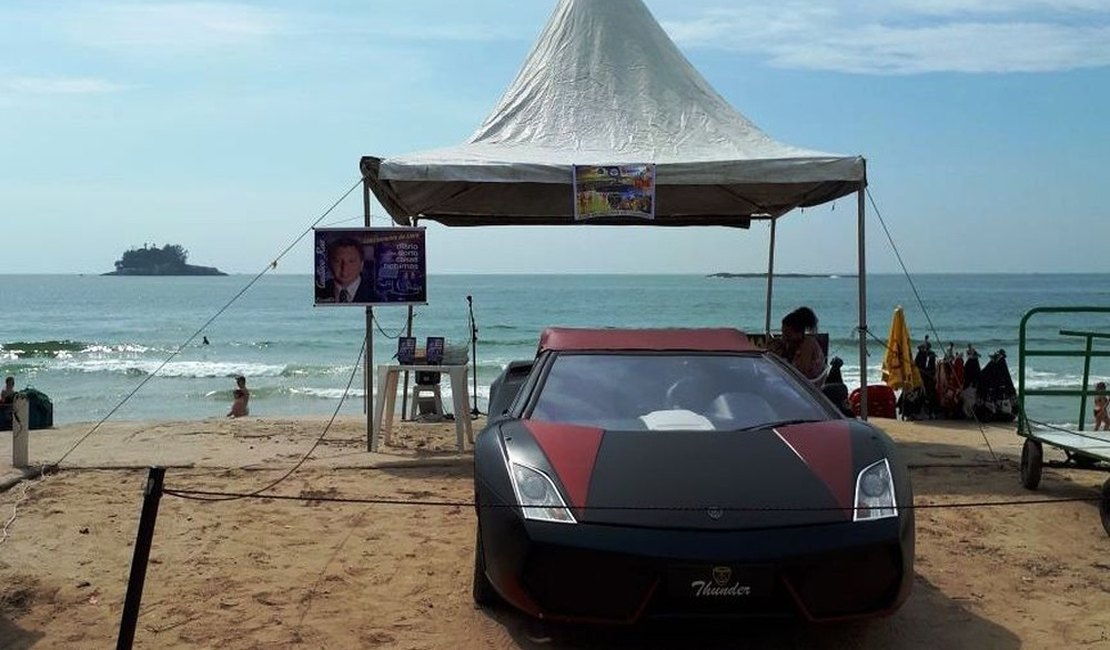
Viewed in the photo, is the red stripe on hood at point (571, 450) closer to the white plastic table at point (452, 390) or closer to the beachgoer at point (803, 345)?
the white plastic table at point (452, 390)

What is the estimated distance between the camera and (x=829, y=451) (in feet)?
14.1

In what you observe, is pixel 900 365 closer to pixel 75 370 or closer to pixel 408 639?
pixel 408 639

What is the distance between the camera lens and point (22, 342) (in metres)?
41.7

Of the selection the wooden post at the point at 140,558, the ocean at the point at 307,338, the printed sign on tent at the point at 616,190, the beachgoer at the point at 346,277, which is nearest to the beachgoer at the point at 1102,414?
the ocean at the point at 307,338

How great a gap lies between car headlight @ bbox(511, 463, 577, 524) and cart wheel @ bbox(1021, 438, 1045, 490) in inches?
191

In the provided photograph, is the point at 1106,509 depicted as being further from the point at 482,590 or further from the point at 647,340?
the point at 482,590

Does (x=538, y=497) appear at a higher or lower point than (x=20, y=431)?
higher

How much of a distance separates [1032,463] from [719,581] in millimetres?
4765

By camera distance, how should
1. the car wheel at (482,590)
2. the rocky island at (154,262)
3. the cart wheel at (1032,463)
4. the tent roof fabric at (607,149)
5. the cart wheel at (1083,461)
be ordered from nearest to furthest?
the car wheel at (482,590)
the cart wheel at (1083,461)
the cart wheel at (1032,463)
the tent roof fabric at (607,149)
the rocky island at (154,262)

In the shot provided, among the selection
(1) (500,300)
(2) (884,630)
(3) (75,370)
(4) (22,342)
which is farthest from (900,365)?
(1) (500,300)

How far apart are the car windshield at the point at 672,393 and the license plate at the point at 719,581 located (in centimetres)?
108

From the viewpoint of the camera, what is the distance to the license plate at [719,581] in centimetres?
366

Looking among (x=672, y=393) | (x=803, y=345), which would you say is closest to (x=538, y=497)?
(x=672, y=393)

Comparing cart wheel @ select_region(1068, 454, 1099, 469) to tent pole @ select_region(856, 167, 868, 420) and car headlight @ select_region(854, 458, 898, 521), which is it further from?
car headlight @ select_region(854, 458, 898, 521)
